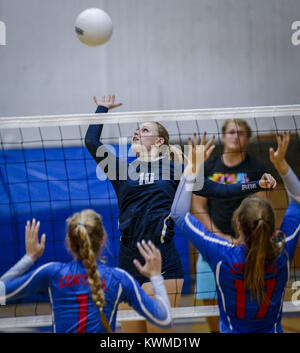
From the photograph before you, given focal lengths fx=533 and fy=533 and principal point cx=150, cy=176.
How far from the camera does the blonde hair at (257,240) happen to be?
2.65 metres

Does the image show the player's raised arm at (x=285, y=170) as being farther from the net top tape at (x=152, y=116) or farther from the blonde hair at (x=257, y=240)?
the net top tape at (x=152, y=116)

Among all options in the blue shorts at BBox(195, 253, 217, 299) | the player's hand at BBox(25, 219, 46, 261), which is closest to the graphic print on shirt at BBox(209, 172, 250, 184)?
the blue shorts at BBox(195, 253, 217, 299)

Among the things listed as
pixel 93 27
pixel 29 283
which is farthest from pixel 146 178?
pixel 93 27

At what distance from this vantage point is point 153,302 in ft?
8.34

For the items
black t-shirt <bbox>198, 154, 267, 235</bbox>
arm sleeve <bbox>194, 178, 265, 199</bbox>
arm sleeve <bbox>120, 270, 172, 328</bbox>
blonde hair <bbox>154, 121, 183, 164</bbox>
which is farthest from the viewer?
black t-shirt <bbox>198, 154, 267, 235</bbox>

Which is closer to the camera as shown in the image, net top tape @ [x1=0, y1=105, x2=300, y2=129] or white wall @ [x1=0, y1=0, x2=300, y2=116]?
net top tape @ [x1=0, y1=105, x2=300, y2=129]

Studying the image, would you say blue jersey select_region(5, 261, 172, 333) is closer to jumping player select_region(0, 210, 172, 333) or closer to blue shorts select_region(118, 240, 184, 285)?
jumping player select_region(0, 210, 172, 333)

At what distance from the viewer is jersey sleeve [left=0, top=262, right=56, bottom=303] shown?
258 centimetres

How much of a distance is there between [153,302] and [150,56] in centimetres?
458

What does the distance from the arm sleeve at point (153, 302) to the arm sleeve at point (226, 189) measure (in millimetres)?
869

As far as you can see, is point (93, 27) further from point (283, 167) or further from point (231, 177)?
point (283, 167)

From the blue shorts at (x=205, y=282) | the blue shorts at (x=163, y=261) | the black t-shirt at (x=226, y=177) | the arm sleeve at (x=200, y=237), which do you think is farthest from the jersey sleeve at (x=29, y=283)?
the black t-shirt at (x=226, y=177)

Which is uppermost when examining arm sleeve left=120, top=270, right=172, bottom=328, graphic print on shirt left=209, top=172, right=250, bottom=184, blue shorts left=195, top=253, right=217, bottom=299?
graphic print on shirt left=209, top=172, right=250, bottom=184
